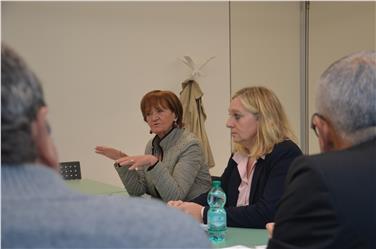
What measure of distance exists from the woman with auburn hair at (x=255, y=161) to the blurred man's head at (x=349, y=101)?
2.59ft

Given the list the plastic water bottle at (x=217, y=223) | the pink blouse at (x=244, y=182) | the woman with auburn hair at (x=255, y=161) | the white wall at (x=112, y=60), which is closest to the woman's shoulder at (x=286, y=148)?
the woman with auburn hair at (x=255, y=161)

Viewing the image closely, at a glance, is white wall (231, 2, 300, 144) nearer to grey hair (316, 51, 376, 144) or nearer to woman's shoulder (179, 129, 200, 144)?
woman's shoulder (179, 129, 200, 144)

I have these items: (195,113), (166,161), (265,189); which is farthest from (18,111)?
(195,113)

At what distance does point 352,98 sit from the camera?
1.08 metres

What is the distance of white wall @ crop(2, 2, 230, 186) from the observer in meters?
4.05

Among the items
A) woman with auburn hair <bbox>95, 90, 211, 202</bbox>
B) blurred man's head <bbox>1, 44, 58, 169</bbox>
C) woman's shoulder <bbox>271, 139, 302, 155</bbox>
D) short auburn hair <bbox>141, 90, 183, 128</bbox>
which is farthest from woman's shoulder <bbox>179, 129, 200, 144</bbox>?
blurred man's head <bbox>1, 44, 58, 169</bbox>

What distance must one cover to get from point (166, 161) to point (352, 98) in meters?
1.58

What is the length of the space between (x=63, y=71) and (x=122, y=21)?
2.32ft

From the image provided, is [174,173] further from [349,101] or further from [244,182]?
[349,101]

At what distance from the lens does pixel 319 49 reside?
4.33 meters

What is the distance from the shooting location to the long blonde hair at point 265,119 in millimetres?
2014

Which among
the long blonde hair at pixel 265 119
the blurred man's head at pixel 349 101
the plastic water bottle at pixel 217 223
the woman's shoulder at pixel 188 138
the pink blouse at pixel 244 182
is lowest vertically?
the plastic water bottle at pixel 217 223

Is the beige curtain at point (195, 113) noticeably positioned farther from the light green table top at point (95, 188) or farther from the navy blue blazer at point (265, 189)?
the navy blue blazer at point (265, 189)

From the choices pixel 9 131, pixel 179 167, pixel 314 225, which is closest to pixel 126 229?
pixel 9 131
